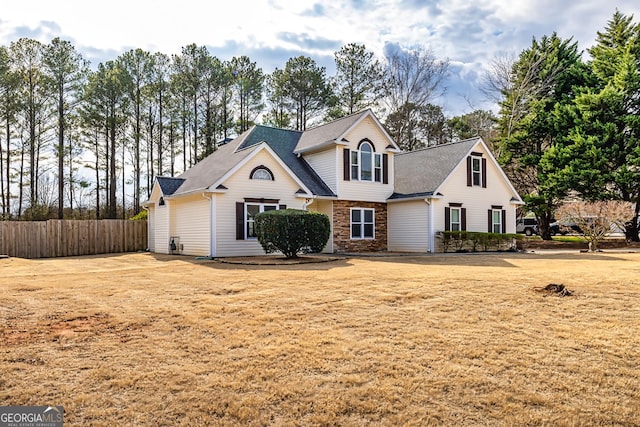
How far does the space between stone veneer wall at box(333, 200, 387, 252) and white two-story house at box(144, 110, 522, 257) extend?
5 centimetres

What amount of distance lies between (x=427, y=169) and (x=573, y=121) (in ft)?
40.9

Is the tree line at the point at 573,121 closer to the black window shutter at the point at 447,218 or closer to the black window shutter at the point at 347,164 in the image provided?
the black window shutter at the point at 447,218

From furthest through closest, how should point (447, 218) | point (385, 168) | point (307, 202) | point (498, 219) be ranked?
point (498, 219)
point (385, 168)
point (447, 218)
point (307, 202)

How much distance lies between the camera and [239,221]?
17.3 meters

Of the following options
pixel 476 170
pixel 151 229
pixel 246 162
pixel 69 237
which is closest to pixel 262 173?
pixel 246 162

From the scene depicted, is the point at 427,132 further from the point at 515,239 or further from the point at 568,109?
the point at 515,239

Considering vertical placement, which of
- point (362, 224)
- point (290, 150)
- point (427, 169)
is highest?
point (290, 150)

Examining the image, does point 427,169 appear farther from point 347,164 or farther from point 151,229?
point 151,229

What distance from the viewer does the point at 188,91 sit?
32594mm

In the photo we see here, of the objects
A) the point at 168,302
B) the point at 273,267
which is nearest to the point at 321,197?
the point at 273,267

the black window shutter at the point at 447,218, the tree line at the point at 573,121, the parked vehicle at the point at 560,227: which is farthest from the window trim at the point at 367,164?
the parked vehicle at the point at 560,227

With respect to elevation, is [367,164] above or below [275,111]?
below

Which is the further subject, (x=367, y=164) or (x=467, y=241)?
(x=367, y=164)

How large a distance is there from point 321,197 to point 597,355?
49.5ft
